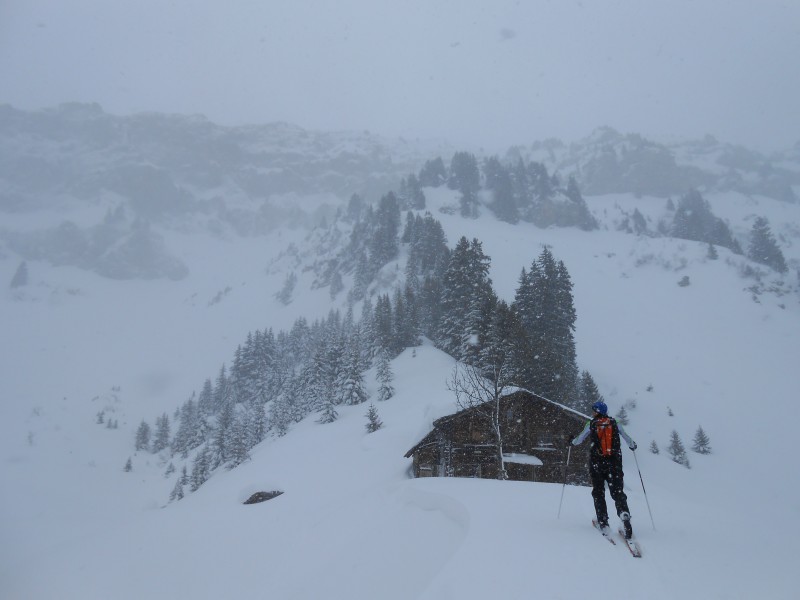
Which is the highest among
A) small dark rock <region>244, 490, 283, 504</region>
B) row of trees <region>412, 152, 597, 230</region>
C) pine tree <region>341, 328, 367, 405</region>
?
row of trees <region>412, 152, 597, 230</region>

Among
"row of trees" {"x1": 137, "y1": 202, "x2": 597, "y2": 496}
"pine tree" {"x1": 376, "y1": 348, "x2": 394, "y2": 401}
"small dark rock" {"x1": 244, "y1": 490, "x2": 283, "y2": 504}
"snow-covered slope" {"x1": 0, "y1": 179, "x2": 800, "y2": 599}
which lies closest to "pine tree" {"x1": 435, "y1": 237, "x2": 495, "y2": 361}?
"row of trees" {"x1": 137, "y1": 202, "x2": 597, "y2": 496}

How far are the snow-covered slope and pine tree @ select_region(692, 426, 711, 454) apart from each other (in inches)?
39.9

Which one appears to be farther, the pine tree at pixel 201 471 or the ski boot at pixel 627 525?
the pine tree at pixel 201 471

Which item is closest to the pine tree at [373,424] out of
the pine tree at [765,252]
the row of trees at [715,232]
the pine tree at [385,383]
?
the pine tree at [385,383]

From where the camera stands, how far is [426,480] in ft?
49.0

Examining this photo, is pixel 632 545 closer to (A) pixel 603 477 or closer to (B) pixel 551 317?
(A) pixel 603 477

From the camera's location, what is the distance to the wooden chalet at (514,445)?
2553 cm

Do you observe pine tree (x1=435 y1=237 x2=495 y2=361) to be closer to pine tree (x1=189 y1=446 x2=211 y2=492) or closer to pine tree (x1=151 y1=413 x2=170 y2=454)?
pine tree (x1=189 y1=446 x2=211 y2=492)

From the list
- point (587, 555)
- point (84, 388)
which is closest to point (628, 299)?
point (587, 555)

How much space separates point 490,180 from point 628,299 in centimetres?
7659

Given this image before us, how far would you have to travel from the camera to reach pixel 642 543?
24.9 ft

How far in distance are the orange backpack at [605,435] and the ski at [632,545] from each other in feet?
4.37

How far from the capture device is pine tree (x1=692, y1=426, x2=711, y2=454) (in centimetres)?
4384

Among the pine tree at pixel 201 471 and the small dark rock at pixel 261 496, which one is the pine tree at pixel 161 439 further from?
the small dark rock at pixel 261 496
